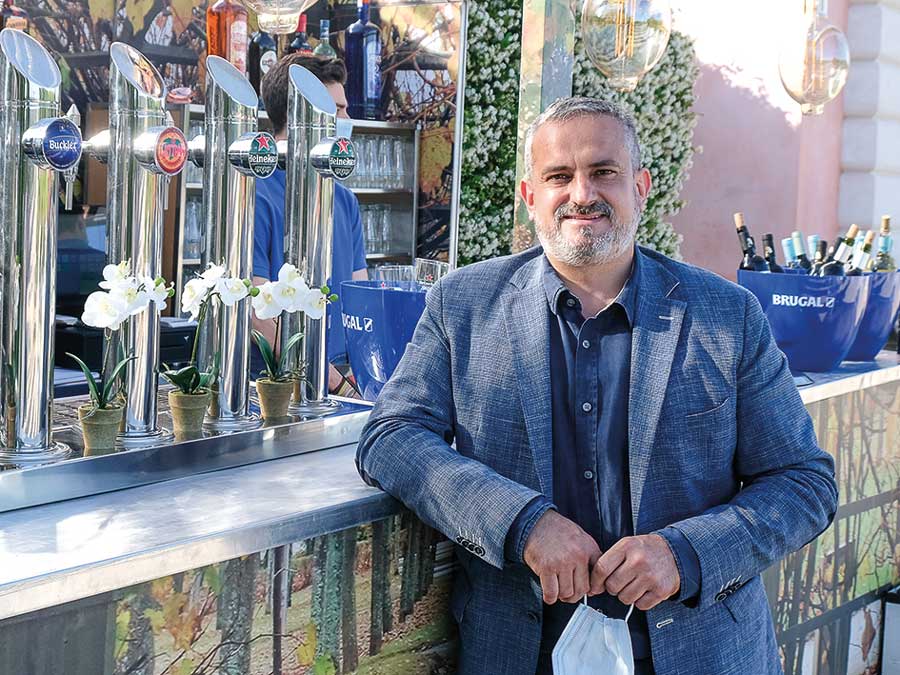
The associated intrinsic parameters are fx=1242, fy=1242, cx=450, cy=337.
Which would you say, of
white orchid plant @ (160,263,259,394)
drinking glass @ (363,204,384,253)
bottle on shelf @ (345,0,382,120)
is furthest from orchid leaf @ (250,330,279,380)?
bottle on shelf @ (345,0,382,120)

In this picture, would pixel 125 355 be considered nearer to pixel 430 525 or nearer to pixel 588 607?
pixel 430 525

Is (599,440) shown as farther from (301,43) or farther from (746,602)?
(301,43)

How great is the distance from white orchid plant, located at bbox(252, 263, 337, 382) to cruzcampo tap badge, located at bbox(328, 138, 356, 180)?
0.60 ft

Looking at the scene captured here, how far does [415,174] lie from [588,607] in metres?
4.93

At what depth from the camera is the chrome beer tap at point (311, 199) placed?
212 centimetres

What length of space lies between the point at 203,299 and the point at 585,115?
2.15ft

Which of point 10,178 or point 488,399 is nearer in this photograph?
point 10,178

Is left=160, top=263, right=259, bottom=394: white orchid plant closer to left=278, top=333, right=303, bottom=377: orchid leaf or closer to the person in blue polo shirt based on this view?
left=278, top=333, right=303, bottom=377: orchid leaf

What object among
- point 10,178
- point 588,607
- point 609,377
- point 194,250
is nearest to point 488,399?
point 609,377

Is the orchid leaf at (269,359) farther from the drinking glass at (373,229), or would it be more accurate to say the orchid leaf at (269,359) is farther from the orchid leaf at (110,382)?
the drinking glass at (373,229)

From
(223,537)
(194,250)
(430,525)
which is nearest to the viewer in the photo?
(223,537)

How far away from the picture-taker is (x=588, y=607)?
1.73 meters

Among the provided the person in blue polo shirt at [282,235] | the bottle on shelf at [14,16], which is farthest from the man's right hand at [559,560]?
the bottle on shelf at [14,16]

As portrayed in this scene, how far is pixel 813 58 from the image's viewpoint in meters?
3.79
